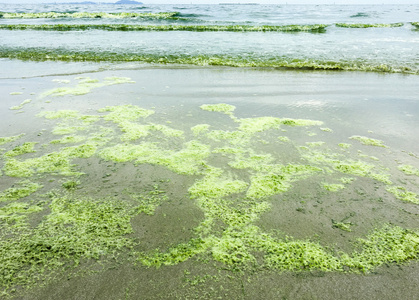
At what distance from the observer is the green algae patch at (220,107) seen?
5.43 m

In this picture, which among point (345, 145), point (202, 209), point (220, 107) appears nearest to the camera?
point (202, 209)

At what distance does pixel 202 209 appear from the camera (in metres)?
2.85

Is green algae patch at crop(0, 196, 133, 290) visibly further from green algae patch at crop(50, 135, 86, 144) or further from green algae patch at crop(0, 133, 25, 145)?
green algae patch at crop(0, 133, 25, 145)

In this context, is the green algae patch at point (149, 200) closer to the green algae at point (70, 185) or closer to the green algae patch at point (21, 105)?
the green algae at point (70, 185)

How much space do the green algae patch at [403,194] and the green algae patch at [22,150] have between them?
4.81 m

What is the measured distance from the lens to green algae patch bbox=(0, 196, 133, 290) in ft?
6.98

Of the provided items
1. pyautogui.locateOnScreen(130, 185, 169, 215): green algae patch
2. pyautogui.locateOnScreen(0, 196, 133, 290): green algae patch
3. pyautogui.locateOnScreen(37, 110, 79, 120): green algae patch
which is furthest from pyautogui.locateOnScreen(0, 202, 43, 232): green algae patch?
pyautogui.locateOnScreen(37, 110, 79, 120): green algae patch

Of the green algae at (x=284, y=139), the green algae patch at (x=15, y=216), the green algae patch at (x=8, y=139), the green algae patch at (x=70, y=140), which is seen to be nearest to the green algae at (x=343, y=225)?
the green algae at (x=284, y=139)

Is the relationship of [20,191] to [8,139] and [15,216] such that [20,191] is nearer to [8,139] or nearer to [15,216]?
[15,216]

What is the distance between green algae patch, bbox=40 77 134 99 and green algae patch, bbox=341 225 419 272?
20.8 ft

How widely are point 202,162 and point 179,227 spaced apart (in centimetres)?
127

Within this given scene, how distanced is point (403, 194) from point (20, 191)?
4392 millimetres

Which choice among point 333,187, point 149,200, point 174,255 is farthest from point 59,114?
point 333,187

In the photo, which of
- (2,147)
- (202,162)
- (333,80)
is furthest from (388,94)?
(2,147)
